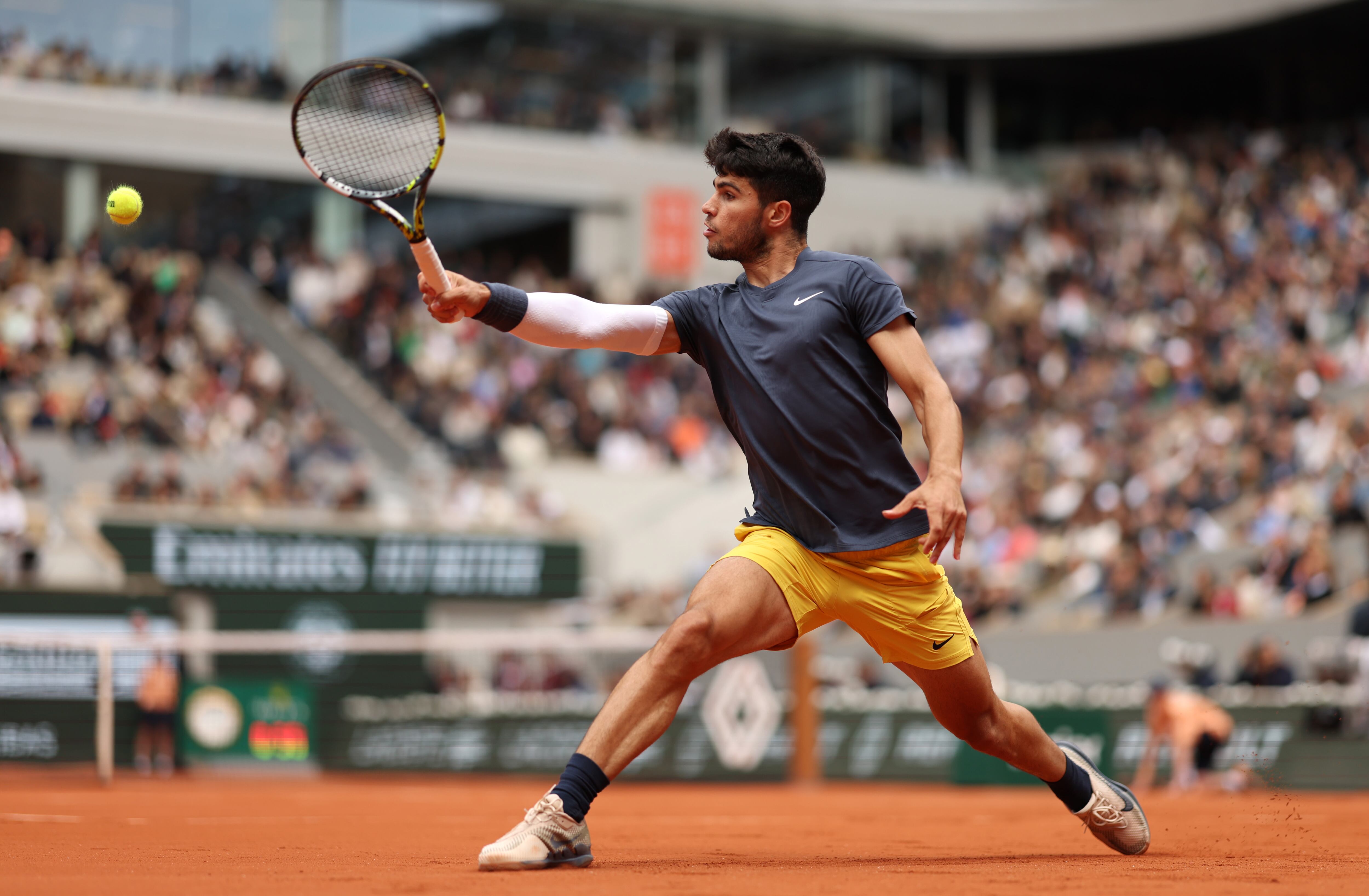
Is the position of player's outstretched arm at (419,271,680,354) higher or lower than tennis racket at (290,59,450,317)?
lower

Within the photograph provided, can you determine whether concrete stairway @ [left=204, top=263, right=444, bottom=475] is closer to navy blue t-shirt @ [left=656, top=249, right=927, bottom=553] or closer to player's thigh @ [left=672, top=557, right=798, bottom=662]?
navy blue t-shirt @ [left=656, top=249, right=927, bottom=553]

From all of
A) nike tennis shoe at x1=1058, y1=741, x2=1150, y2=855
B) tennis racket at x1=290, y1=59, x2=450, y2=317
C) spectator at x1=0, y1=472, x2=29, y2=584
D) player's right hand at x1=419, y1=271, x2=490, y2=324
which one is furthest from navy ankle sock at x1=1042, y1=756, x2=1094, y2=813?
spectator at x1=0, y1=472, x2=29, y2=584

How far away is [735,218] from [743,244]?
9 centimetres

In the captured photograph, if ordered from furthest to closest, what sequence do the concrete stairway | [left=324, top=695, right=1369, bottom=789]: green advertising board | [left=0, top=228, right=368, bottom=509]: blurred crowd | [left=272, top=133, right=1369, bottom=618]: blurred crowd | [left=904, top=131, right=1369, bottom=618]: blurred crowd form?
the concrete stairway < [left=0, top=228, right=368, bottom=509]: blurred crowd < [left=272, top=133, right=1369, bottom=618]: blurred crowd < [left=904, top=131, right=1369, bottom=618]: blurred crowd < [left=324, top=695, right=1369, bottom=789]: green advertising board

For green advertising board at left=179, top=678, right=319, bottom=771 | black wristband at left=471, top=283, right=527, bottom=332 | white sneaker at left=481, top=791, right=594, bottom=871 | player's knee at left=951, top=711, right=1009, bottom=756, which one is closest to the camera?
white sneaker at left=481, top=791, right=594, bottom=871

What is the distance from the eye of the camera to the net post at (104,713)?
52.7 feet

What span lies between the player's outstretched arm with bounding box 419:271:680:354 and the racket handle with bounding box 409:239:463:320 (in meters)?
0.02

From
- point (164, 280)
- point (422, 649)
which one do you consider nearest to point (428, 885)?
point (422, 649)

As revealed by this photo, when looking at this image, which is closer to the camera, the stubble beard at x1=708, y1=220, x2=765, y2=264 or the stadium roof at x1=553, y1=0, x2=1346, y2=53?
the stubble beard at x1=708, y1=220, x2=765, y2=264

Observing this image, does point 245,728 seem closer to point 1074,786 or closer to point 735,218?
point 1074,786

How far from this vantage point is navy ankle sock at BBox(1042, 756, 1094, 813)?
592 centimetres

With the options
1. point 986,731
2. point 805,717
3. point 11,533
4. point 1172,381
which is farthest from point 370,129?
point 1172,381

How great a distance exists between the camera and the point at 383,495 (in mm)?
24594

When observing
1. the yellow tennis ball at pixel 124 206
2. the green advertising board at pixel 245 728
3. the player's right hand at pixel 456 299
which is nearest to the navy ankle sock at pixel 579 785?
the player's right hand at pixel 456 299
